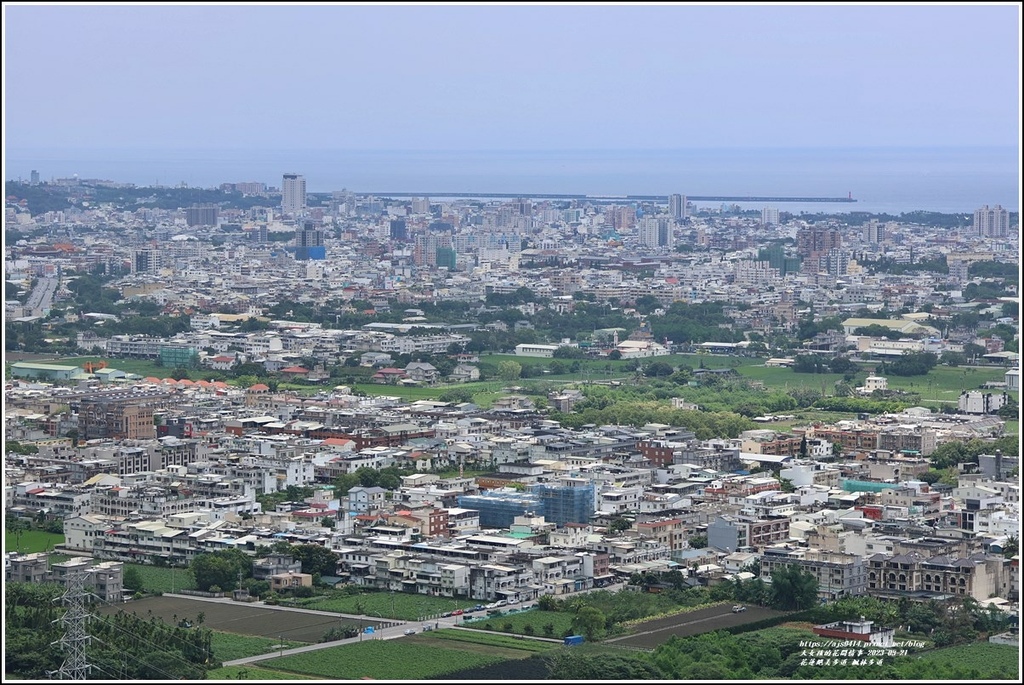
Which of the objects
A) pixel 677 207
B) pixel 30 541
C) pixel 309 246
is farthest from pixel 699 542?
pixel 677 207

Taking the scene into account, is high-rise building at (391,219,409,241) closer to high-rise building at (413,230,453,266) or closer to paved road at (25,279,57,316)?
high-rise building at (413,230,453,266)

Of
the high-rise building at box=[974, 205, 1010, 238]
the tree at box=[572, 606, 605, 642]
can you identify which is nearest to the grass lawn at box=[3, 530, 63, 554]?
the tree at box=[572, 606, 605, 642]

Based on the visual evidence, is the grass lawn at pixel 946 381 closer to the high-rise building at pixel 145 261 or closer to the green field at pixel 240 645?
the green field at pixel 240 645

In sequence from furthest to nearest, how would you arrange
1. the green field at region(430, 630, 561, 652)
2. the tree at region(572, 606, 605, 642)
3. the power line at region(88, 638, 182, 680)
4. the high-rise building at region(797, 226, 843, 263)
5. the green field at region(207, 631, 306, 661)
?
the high-rise building at region(797, 226, 843, 263), the tree at region(572, 606, 605, 642), the green field at region(430, 630, 561, 652), the green field at region(207, 631, 306, 661), the power line at region(88, 638, 182, 680)

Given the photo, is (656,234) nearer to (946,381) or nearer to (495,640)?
(946,381)

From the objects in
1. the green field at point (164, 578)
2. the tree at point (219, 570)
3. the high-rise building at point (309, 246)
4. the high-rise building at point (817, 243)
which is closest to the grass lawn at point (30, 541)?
the green field at point (164, 578)
